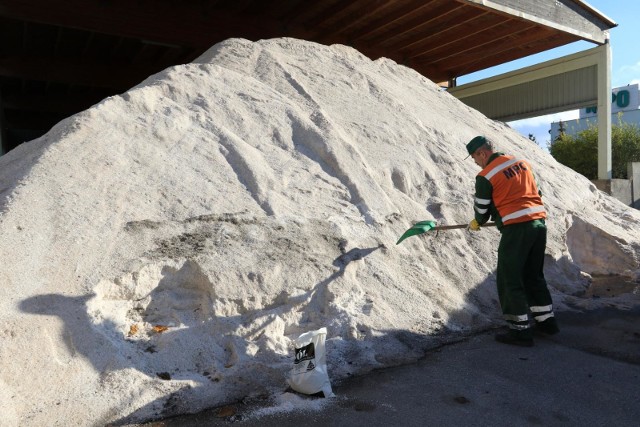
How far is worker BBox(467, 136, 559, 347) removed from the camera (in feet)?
13.5

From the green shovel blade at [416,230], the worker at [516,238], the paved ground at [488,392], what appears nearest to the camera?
the paved ground at [488,392]

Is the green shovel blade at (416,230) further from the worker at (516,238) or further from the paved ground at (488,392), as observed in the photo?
the paved ground at (488,392)

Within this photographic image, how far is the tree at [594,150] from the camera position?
18328 millimetres

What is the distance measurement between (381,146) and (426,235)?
47.7 inches

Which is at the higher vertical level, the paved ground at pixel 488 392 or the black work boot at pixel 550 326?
the black work boot at pixel 550 326

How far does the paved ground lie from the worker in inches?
9.6

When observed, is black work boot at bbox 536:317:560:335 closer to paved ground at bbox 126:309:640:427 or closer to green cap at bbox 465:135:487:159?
paved ground at bbox 126:309:640:427

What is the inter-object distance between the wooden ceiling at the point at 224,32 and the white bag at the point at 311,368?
5948mm

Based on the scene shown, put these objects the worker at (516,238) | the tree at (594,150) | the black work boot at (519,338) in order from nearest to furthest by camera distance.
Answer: the black work boot at (519,338)
the worker at (516,238)
the tree at (594,150)

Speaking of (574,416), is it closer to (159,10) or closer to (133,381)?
(133,381)

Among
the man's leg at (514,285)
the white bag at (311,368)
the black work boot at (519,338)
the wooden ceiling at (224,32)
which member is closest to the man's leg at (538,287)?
the man's leg at (514,285)

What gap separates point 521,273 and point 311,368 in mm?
1956

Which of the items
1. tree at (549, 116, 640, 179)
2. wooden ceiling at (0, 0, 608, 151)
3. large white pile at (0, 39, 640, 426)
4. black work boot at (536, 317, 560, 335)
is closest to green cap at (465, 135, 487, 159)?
large white pile at (0, 39, 640, 426)

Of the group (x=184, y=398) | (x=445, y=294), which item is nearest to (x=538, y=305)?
(x=445, y=294)
